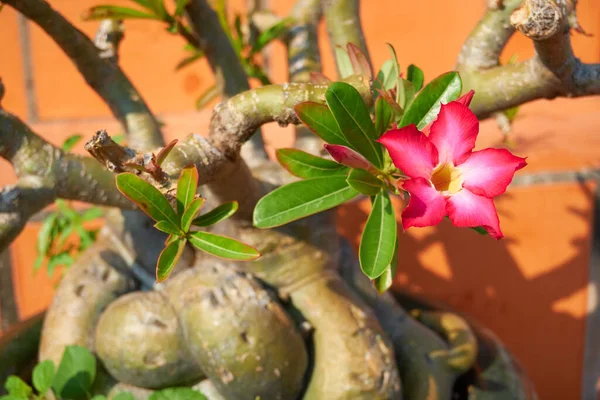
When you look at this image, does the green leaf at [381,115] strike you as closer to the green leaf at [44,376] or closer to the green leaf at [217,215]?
the green leaf at [217,215]

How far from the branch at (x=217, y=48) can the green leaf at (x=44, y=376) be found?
0.44m

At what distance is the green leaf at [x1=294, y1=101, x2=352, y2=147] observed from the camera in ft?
1.31

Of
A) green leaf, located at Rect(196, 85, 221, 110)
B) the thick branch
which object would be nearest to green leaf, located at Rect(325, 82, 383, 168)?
the thick branch

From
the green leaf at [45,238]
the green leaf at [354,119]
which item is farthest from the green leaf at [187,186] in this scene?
the green leaf at [45,238]

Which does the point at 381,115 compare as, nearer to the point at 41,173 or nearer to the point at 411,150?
the point at 411,150

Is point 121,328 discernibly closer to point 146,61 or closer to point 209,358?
point 209,358

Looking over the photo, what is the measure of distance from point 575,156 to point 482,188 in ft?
2.98

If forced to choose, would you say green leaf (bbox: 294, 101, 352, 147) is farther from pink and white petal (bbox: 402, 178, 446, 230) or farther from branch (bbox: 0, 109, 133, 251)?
branch (bbox: 0, 109, 133, 251)

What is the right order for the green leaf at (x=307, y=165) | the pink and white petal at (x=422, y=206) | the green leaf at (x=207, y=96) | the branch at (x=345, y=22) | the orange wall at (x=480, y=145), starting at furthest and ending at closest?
the orange wall at (x=480, y=145)
the green leaf at (x=207, y=96)
the branch at (x=345, y=22)
the green leaf at (x=307, y=165)
the pink and white petal at (x=422, y=206)

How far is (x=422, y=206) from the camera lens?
337mm

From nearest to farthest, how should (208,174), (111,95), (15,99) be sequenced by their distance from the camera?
(208,174) → (111,95) → (15,99)

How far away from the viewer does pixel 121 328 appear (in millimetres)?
637

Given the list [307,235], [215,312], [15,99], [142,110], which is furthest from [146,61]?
[215,312]

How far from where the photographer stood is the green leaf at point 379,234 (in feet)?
1.33
